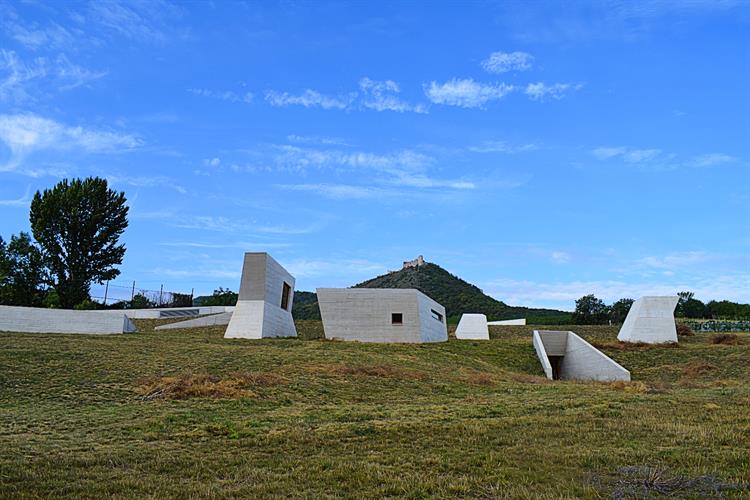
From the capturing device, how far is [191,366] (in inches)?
707

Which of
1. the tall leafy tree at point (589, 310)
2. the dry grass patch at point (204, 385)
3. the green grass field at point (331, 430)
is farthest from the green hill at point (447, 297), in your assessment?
the dry grass patch at point (204, 385)

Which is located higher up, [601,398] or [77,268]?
[77,268]

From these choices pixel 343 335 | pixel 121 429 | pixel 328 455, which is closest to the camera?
pixel 328 455

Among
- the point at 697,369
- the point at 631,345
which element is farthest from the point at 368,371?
the point at 631,345

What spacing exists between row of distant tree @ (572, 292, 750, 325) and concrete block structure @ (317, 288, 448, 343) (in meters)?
35.7

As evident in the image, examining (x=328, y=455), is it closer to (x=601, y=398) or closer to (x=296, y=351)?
(x=601, y=398)

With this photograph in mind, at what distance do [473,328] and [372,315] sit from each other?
11.7 m

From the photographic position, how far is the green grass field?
257 inches

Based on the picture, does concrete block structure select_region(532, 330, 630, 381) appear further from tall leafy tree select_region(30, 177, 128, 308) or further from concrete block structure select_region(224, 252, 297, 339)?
tall leafy tree select_region(30, 177, 128, 308)

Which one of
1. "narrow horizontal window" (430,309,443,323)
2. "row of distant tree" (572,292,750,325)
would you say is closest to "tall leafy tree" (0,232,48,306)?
"narrow horizontal window" (430,309,443,323)

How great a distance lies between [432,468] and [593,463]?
2075 millimetres

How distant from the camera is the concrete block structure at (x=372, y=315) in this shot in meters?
31.8

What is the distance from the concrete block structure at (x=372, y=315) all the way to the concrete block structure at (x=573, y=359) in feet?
21.6

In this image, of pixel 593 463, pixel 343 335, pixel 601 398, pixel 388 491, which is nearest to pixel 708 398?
pixel 601 398
